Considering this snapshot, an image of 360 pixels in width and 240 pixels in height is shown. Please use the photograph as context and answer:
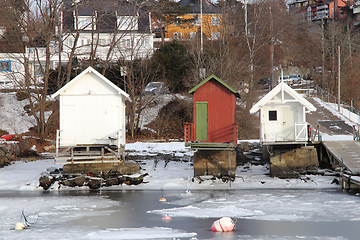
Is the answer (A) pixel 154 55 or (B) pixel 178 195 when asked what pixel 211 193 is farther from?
(A) pixel 154 55

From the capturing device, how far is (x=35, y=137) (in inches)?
1377

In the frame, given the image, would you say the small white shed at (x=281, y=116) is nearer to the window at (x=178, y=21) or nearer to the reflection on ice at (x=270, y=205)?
the reflection on ice at (x=270, y=205)

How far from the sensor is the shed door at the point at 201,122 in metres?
21.6

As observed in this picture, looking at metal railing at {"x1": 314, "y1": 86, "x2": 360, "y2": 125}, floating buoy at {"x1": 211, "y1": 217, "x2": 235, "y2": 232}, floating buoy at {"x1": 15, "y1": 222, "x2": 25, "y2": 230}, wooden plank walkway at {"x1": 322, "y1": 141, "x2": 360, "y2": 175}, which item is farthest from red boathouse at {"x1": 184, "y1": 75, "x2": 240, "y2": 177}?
metal railing at {"x1": 314, "y1": 86, "x2": 360, "y2": 125}

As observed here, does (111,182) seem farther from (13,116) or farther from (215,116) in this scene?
(13,116)

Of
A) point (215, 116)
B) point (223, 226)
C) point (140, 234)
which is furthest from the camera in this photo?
point (215, 116)

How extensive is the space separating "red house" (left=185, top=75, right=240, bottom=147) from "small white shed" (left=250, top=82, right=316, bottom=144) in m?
1.63

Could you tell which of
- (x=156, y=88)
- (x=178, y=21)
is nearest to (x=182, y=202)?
(x=156, y=88)

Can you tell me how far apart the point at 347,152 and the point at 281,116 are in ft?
15.7

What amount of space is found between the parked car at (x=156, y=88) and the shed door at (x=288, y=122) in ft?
64.2

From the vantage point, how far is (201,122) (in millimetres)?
21688

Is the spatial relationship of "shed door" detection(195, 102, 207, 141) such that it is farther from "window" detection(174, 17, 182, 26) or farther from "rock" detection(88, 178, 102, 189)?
"window" detection(174, 17, 182, 26)

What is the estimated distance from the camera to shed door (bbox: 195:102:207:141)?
852 inches

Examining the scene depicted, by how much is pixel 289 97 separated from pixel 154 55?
23430 millimetres
